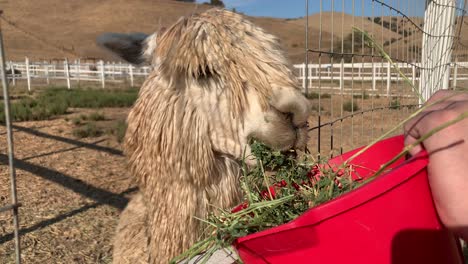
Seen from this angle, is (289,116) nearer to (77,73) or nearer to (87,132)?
(87,132)

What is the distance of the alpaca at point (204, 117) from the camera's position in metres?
1.91

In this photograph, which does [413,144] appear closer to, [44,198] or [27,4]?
[44,198]

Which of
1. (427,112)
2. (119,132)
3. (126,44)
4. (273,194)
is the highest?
(126,44)

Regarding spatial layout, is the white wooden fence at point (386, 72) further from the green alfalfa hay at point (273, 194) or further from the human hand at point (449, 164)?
the human hand at point (449, 164)

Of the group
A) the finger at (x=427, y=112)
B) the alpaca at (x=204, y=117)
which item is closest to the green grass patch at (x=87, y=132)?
the alpaca at (x=204, y=117)

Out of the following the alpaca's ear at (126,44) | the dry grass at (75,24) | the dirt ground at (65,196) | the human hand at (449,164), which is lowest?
the dirt ground at (65,196)

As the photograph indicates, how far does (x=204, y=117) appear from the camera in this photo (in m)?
2.03

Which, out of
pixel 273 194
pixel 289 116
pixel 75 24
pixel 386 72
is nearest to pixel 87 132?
pixel 289 116

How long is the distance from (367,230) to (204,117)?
1155 mm

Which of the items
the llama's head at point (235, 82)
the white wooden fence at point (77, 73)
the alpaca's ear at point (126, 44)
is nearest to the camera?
the llama's head at point (235, 82)

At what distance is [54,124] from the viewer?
37.3 feet

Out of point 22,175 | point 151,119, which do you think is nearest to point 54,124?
point 22,175

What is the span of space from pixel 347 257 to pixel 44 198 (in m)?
5.51

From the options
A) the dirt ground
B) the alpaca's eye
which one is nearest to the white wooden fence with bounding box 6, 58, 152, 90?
the dirt ground
